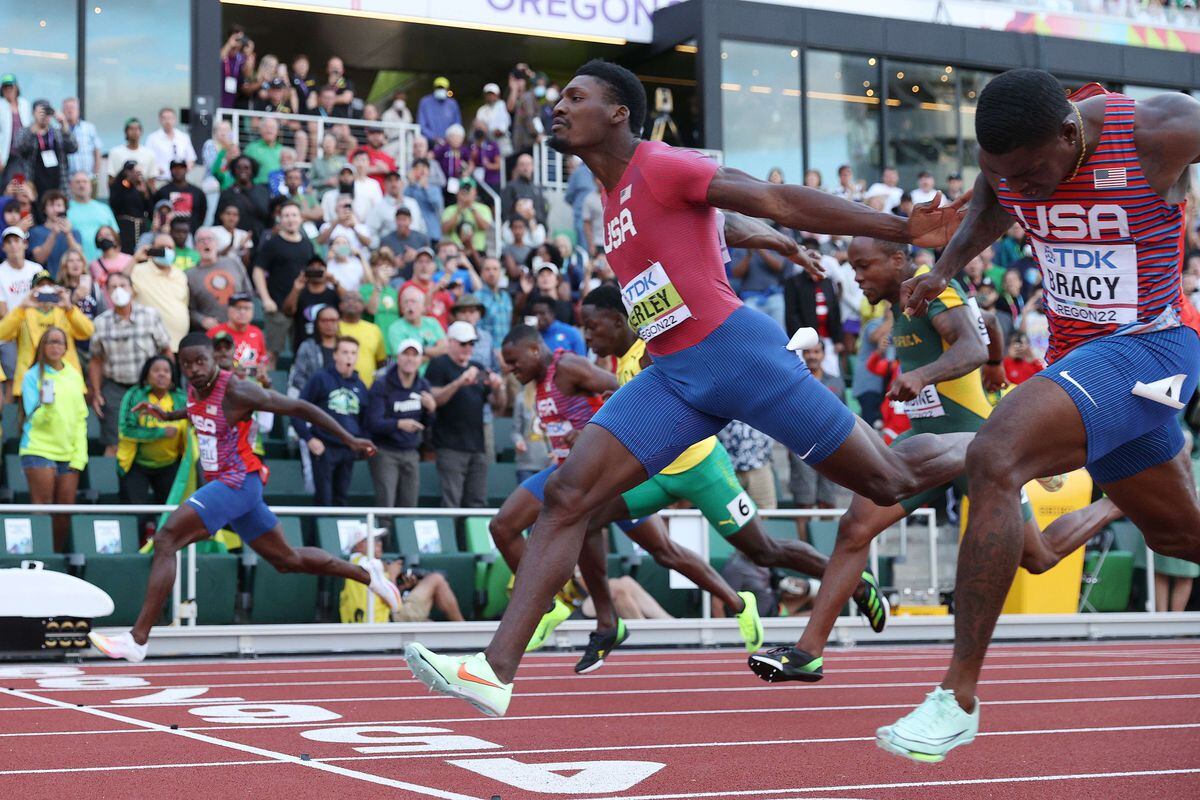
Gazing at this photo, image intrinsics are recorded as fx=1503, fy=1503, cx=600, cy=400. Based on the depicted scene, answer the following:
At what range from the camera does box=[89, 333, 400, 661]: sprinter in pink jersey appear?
988cm

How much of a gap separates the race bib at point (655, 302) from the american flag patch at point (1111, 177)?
153 centimetres

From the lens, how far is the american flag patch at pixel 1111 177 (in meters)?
4.62

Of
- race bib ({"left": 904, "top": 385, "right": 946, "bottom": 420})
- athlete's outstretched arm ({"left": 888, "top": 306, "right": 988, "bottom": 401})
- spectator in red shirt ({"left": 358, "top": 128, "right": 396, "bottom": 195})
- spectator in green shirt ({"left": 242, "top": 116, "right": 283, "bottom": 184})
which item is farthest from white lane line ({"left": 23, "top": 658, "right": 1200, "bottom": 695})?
spectator in red shirt ({"left": 358, "top": 128, "right": 396, "bottom": 195})

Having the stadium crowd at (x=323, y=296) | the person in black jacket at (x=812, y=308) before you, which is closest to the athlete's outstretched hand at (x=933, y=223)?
the stadium crowd at (x=323, y=296)

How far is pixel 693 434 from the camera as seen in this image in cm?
554

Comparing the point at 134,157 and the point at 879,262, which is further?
the point at 134,157

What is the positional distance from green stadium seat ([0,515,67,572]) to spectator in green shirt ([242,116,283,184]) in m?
6.04

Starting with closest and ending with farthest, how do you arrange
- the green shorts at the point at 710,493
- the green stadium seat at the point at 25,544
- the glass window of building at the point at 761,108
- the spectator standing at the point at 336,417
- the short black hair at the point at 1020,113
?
the short black hair at the point at 1020,113 → the green shorts at the point at 710,493 → the green stadium seat at the point at 25,544 → the spectator standing at the point at 336,417 → the glass window of building at the point at 761,108

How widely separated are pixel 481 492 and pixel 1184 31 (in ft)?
68.1

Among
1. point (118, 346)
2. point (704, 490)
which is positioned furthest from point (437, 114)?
point (704, 490)

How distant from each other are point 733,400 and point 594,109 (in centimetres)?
124

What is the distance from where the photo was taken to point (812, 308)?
16500mm

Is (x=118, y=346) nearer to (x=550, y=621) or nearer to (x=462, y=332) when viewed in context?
(x=462, y=332)

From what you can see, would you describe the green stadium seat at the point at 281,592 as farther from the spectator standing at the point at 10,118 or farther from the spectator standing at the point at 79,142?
the spectator standing at the point at 10,118
